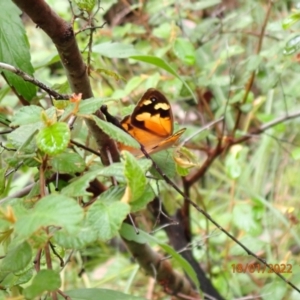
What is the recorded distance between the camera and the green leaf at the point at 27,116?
385 millimetres

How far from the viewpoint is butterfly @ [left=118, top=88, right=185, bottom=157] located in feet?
1.57

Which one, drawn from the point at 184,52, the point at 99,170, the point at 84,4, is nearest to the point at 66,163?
the point at 99,170

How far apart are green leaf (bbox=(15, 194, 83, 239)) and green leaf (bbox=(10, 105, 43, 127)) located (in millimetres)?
76

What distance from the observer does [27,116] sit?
39 centimetres

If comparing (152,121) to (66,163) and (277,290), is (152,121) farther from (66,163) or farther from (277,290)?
(277,290)

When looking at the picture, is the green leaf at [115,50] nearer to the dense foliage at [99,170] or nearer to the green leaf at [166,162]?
the dense foliage at [99,170]

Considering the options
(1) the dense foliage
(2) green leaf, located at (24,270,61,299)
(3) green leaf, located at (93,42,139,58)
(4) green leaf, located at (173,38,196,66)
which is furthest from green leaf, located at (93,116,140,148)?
(4) green leaf, located at (173,38,196,66)

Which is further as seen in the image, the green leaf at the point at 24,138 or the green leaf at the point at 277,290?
the green leaf at the point at 277,290

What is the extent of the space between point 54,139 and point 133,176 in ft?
0.20

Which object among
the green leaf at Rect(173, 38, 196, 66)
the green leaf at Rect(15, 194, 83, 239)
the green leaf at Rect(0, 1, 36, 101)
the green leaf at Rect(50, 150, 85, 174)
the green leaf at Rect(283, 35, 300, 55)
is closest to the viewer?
the green leaf at Rect(15, 194, 83, 239)

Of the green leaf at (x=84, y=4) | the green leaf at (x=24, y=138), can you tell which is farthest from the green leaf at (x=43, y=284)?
the green leaf at (x=84, y=4)

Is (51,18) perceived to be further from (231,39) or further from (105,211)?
(231,39)

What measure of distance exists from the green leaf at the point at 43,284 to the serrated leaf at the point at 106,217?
4cm

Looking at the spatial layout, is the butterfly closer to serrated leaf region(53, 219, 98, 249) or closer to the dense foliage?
the dense foliage
